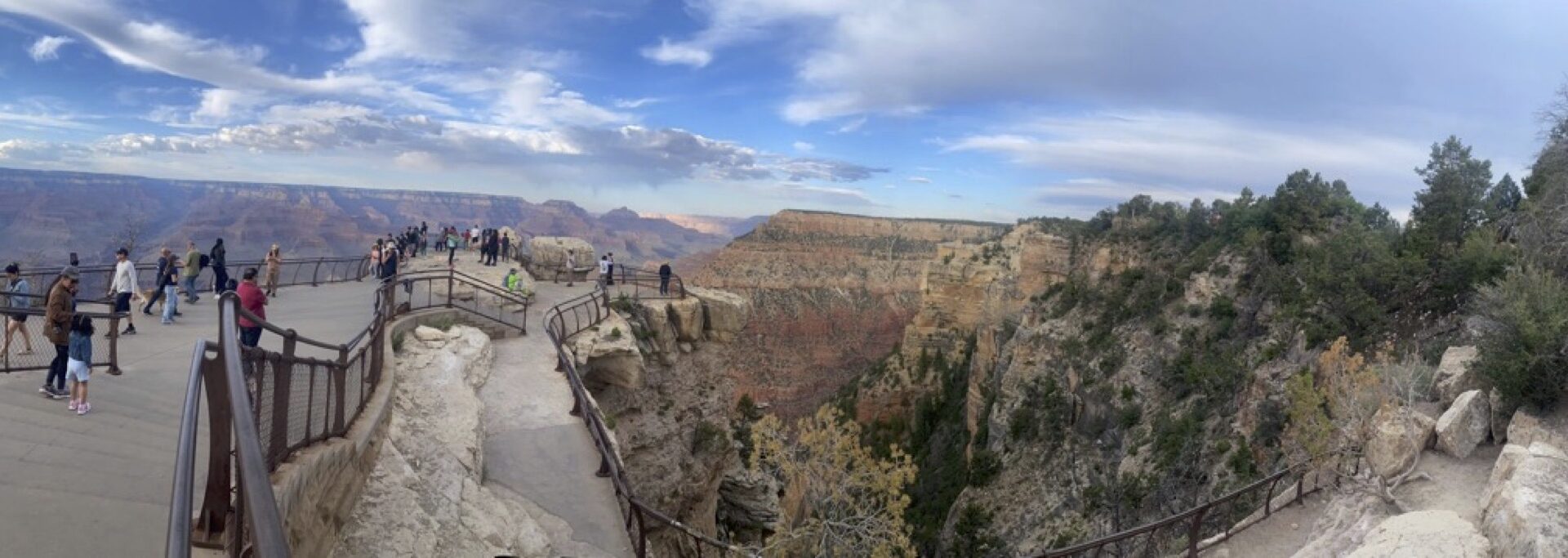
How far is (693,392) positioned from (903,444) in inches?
1025

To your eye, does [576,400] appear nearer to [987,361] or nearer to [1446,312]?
[1446,312]

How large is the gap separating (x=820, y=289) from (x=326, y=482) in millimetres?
72310

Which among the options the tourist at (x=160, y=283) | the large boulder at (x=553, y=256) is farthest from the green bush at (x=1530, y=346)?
the large boulder at (x=553, y=256)

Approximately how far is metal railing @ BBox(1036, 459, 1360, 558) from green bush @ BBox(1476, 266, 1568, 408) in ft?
6.19

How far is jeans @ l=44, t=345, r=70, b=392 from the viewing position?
22.6 ft

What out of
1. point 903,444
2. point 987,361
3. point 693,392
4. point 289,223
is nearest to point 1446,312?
point 693,392

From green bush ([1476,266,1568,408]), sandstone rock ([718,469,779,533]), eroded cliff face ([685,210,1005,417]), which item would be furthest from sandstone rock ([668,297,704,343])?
eroded cliff face ([685,210,1005,417])

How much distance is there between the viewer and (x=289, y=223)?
9650 centimetres

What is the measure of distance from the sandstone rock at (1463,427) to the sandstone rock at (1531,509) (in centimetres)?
195

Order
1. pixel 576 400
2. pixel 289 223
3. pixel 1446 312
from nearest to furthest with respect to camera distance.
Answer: pixel 576 400 < pixel 1446 312 < pixel 289 223

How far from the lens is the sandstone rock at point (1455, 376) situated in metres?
9.50

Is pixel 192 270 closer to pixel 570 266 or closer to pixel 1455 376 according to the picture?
pixel 570 266

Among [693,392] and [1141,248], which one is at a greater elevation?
[1141,248]

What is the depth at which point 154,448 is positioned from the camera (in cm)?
559
